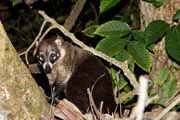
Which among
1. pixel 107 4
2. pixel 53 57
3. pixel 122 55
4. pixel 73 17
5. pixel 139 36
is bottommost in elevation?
pixel 53 57

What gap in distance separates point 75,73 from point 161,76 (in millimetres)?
1167

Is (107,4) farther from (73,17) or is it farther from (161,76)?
(73,17)

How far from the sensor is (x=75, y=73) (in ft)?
16.0

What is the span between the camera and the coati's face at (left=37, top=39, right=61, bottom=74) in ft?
16.8

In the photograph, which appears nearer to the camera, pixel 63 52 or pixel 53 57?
pixel 53 57

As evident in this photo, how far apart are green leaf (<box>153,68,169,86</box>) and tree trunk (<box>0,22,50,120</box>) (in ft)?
4.86

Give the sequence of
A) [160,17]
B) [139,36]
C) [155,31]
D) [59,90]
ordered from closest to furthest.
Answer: [155,31]
[139,36]
[160,17]
[59,90]

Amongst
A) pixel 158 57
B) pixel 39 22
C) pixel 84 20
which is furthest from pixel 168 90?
pixel 39 22

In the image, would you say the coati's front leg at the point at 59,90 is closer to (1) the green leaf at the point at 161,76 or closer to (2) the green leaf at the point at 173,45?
(1) the green leaf at the point at 161,76

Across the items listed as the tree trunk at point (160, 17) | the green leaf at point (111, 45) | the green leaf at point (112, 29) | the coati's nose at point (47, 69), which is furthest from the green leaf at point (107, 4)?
the coati's nose at point (47, 69)

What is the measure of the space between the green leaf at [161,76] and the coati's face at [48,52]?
1.42m

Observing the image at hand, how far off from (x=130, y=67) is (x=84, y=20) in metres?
3.43

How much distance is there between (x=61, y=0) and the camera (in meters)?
7.46

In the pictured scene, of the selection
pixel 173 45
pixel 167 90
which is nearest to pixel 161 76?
pixel 167 90
